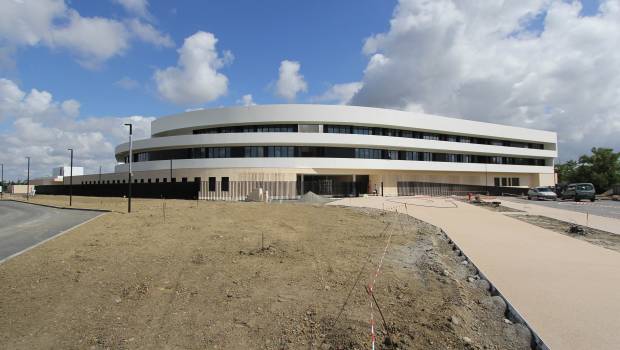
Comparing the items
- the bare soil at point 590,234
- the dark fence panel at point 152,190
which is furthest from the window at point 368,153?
the bare soil at point 590,234

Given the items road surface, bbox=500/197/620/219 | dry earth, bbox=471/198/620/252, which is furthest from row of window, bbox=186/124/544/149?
dry earth, bbox=471/198/620/252

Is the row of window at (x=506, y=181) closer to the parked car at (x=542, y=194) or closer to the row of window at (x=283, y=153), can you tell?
the row of window at (x=283, y=153)

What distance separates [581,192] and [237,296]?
136ft

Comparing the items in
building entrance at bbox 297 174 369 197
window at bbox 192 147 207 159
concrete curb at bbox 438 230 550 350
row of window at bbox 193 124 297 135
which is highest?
row of window at bbox 193 124 297 135

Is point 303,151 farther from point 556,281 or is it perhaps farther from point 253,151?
point 556,281

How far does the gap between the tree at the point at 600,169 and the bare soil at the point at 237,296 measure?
69127mm

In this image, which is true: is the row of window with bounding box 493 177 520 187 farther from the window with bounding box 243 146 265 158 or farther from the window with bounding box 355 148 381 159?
the window with bounding box 243 146 265 158

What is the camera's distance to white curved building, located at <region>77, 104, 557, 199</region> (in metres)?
39.7

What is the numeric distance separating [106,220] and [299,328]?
43.7 feet

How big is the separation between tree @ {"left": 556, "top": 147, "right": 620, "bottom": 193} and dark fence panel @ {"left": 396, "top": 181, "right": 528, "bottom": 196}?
67.9ft

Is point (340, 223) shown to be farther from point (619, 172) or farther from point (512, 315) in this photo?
point (619, 172)

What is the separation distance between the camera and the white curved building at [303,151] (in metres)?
39.7

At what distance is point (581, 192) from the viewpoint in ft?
117

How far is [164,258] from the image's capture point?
8.56m
